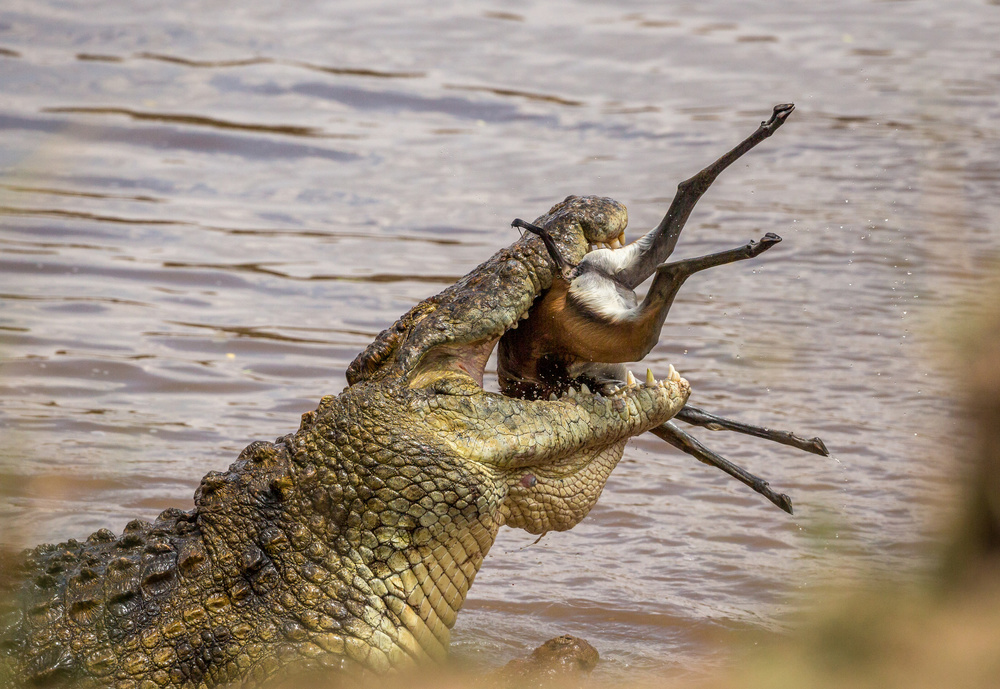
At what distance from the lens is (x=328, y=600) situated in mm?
2877

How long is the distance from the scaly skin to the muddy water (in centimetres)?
54

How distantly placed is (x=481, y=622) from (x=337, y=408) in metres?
1.37

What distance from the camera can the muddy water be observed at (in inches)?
176

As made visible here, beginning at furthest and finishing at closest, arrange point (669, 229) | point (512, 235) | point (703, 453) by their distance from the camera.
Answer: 1. point (512, 235)
2. point (703, 453)
3. point (669, 229)

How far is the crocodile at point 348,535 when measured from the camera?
2.86m

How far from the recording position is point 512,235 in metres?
8.48

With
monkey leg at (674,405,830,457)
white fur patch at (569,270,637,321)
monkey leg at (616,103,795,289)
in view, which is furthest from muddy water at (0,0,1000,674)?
white fur patch at (569,270,637,321)

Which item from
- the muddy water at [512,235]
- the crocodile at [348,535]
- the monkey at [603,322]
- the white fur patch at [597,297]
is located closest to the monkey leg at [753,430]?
the monkey at [603,322]

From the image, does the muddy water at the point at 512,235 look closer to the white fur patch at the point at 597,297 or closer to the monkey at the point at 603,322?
the monkey at the point at 603,322

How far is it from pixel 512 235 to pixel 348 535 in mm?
5727

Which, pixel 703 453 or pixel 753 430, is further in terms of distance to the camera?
pixel 703 453

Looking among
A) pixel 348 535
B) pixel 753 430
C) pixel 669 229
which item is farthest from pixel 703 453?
pixel 348 535

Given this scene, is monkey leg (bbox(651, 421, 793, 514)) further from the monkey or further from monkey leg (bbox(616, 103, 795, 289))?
monkey leg (bbox(616, 103, 795, 289))

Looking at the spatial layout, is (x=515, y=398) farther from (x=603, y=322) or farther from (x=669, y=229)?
(x=669, y=229)
